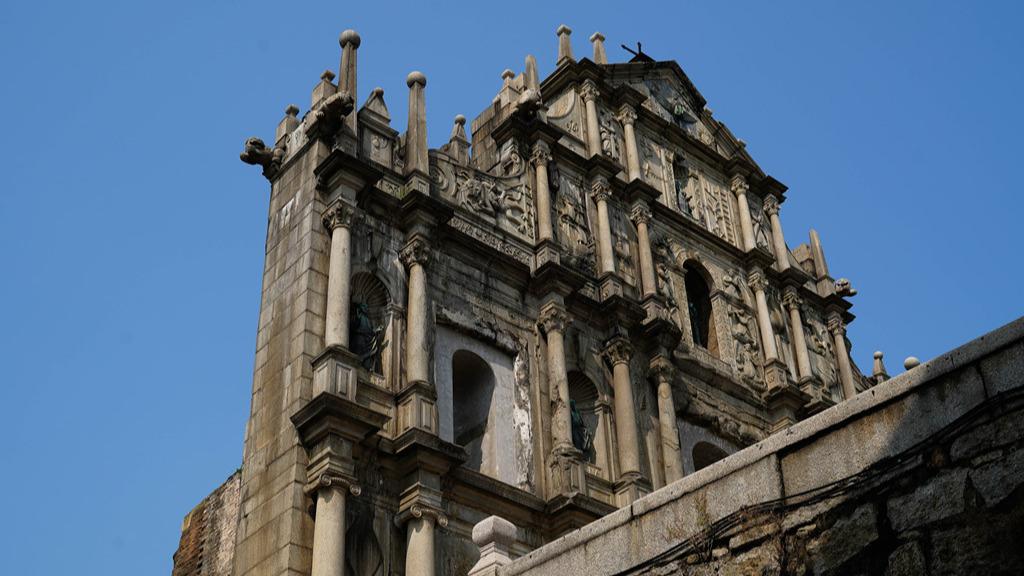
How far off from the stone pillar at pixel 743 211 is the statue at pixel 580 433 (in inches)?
287

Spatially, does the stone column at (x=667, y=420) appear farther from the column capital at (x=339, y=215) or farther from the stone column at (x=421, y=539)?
the column capital at (x=339, y=215)

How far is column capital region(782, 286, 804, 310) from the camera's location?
24.4m

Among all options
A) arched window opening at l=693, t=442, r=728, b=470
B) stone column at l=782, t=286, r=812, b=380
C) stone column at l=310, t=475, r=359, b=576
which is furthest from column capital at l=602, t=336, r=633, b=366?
stone column at l=310, t=475, r=359, b=576

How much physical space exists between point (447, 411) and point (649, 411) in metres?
4.14

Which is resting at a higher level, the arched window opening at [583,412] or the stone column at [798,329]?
the stone column at [798,329]

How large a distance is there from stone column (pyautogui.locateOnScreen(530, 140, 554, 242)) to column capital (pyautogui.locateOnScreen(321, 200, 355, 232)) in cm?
376

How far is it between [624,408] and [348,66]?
6.68 m

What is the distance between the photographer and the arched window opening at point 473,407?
17.3m

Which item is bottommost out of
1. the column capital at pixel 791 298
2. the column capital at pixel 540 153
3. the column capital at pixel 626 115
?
the column capital at pixel 791 298

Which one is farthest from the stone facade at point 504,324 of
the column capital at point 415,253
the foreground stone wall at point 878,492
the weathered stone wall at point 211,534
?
the foreground stone wall at point 878,492

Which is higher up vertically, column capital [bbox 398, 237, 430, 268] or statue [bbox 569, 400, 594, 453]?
column capital [bbox 398, 237, 430, 268]

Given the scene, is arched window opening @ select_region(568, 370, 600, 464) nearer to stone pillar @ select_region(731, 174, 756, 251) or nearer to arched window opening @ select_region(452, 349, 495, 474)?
arched window opening @ select_region(452, 349, 495, 474)

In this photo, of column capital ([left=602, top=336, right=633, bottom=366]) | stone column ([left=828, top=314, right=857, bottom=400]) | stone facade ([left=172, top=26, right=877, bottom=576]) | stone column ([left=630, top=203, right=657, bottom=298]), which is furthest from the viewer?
stone column ([left=828, top=314, right=857, bottom=400])

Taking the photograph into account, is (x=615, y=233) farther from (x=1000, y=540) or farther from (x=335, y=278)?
(x=1000, y=540)
